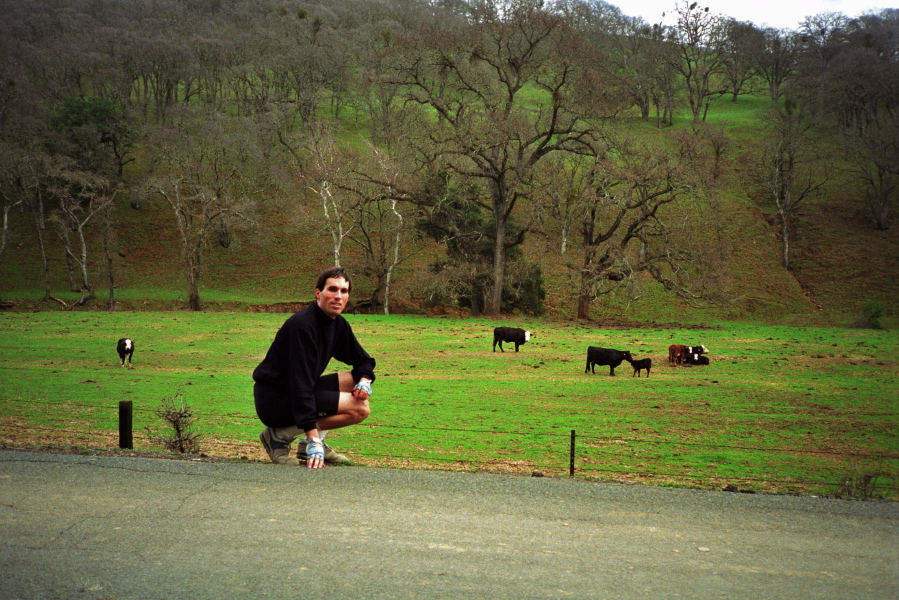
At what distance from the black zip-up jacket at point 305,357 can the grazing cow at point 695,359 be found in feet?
65.6

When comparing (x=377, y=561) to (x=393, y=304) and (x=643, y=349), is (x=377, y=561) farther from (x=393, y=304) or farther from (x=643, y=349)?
(x=393, y=304)

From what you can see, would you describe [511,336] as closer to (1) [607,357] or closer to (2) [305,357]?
(1) [607,357]

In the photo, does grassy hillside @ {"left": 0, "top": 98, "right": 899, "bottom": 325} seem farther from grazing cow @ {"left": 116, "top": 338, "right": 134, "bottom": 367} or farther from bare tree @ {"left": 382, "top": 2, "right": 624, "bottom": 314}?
grazing cow @ {"left": 116, "top": 338, "right": 134, "bottom": 367}

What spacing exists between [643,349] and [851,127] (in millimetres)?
16121

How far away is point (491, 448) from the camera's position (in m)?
13.1

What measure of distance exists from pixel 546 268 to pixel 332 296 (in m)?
55.6

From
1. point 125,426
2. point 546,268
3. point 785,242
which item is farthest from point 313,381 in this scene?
point 785,242

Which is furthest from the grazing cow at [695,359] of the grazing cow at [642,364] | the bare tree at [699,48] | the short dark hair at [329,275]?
the bare tree at [699,48]

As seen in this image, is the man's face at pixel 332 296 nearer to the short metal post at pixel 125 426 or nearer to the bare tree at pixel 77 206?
the short metal post at pixel 125 426

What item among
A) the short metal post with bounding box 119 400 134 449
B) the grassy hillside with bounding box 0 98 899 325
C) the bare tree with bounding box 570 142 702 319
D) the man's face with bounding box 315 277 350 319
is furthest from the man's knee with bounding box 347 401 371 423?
the grassy hillside with bounding box 0 98 899 325

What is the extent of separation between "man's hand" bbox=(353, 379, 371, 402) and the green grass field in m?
2.41

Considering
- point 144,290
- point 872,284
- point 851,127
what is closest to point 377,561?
point 851,127

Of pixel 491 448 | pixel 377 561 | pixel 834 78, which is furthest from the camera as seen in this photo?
pixel 834 78

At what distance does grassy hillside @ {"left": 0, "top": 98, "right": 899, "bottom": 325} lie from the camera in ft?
185
